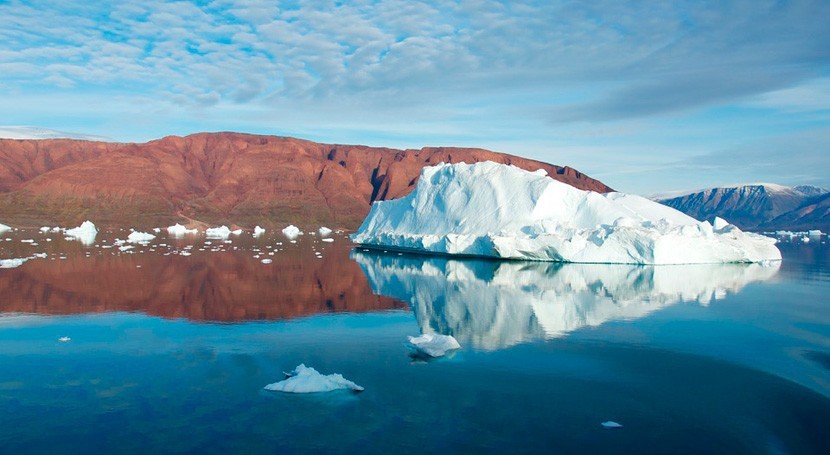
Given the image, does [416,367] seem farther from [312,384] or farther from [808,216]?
[808,216]

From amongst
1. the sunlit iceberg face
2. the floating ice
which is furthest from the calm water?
the floating ice

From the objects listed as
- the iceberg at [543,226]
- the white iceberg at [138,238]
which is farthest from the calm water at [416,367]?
the white iceberg at [138,238]

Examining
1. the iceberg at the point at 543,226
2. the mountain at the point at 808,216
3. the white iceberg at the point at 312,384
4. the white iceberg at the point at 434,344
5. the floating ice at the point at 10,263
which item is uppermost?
the mountain at the point at 808,216

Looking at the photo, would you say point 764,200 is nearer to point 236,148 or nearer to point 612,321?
point 236,148

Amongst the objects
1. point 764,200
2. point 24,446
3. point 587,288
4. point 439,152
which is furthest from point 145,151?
point 764,200

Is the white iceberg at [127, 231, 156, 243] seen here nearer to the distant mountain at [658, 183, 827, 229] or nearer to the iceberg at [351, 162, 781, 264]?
the iceberg at [351, 162, 781, 264]

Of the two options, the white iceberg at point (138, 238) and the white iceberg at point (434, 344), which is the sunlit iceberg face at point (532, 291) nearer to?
the white iceberg at point (434, 344)
